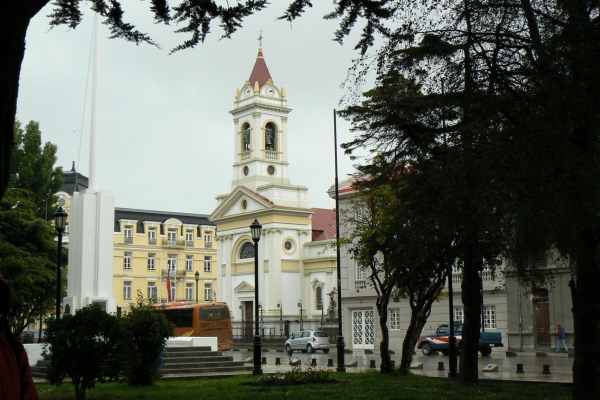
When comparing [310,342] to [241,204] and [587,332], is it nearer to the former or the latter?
[241,204]

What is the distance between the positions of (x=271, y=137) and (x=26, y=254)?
45.1 m

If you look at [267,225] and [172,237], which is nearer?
[267,225]

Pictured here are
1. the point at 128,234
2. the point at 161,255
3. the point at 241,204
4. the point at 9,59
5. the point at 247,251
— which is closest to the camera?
the point at 9,59

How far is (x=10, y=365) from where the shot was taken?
4.12 metres

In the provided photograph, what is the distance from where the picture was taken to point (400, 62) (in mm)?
13141

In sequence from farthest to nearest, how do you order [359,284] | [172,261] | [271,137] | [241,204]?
1. [172,261]
2. [271,137]
3. [241,204]
4. [359,284]

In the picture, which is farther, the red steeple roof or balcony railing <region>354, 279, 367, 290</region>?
the red steeple roof

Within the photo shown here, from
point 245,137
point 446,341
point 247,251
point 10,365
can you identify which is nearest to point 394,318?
point 446,341

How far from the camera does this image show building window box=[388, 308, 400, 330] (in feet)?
150

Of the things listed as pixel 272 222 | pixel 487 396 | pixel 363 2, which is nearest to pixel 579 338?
pixel 487 396

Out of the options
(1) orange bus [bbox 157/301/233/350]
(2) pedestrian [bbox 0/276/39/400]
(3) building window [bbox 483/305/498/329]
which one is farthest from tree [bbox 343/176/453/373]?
(1) orange bus [bbox 157/301/233/350]

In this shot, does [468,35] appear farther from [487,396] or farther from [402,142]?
[487,396]

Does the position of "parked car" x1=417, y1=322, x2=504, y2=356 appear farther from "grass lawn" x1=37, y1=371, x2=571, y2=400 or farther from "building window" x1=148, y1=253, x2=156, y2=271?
"building window" x1=148, y1=253, x2=156, y2=271

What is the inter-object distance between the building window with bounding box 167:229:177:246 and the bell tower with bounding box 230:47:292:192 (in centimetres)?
1348
